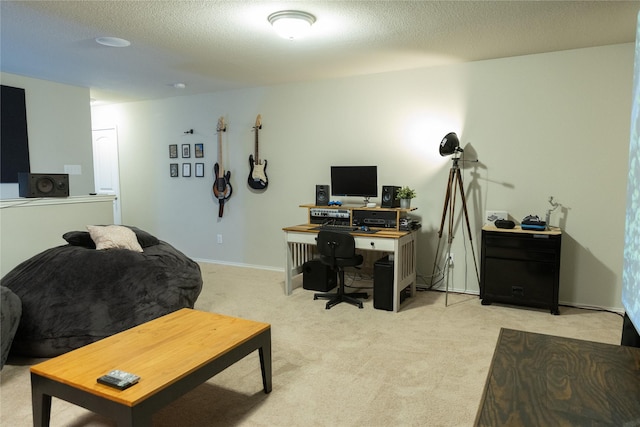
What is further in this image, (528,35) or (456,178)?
(456,178)

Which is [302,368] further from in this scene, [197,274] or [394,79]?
[394,79]

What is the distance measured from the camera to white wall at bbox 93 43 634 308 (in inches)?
143

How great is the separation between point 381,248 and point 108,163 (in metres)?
4.79

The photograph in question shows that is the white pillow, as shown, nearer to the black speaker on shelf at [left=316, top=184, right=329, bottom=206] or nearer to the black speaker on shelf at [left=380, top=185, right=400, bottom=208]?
the black speaker on shelf at [left=316, top=184, right=329, bottom=206]

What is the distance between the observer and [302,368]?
8.48 ft

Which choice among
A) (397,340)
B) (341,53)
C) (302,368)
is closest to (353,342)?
(397,340)

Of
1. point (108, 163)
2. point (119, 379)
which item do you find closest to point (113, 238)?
point (119, 379)

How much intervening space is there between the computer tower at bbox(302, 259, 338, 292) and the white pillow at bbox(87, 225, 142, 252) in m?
1.66

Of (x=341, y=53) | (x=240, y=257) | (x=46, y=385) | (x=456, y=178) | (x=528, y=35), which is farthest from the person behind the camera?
(x=240, y=257)

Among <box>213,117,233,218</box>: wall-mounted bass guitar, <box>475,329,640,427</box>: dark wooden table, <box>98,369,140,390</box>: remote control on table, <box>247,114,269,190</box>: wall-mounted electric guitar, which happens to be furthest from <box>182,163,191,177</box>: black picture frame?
<box>475,329,640,427</box>: dark wooden table

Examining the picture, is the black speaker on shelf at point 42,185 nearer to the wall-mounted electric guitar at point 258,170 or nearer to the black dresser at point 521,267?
the wall-mounted electric guitar at point 258,170

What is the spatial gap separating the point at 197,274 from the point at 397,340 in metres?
1.70

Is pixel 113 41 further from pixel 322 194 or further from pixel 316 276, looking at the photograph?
pixel 316 276

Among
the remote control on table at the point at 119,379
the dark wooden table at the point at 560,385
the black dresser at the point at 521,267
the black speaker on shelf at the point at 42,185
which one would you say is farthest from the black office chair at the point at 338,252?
the black speaker on shelf at the point at 42,185
